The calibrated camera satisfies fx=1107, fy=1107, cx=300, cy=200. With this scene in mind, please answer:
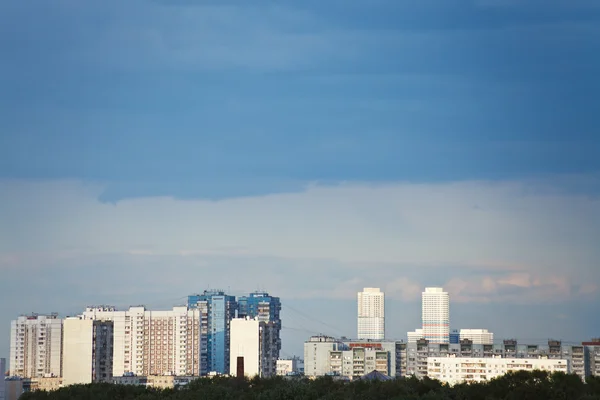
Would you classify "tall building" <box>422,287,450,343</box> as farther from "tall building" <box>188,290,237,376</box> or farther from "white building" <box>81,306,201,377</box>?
"white building" <box>81,306,201,377</box>

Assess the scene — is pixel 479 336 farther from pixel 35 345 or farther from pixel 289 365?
pixel 35 345

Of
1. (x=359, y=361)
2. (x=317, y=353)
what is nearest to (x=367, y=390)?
(x=359, y=361)

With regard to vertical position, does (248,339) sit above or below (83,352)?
above

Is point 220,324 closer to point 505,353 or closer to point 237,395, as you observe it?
point 505,353

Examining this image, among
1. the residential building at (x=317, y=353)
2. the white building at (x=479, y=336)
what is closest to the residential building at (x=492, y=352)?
the residential building at (x=317, y=353)

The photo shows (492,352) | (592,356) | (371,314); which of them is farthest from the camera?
(371,314)
